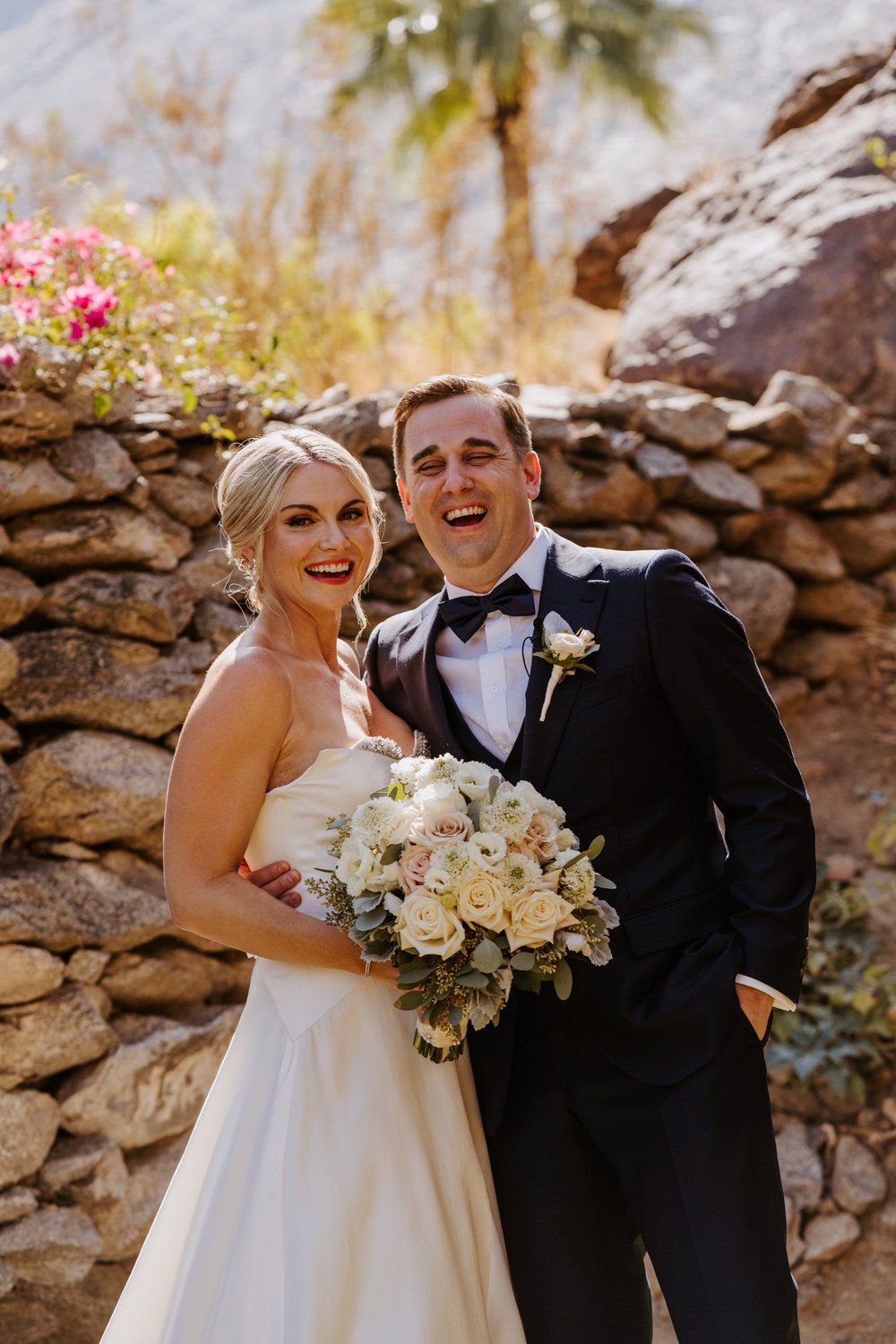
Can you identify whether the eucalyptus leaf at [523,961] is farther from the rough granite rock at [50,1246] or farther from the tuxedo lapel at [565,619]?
the rough granite rock at [50,1246]

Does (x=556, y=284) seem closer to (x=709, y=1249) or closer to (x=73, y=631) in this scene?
(x=73, y=631)

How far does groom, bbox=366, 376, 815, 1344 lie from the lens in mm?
2514

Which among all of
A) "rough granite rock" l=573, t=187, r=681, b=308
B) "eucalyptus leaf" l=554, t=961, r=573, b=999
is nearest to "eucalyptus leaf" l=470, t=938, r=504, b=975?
"eucalyptus leaf" l=554, t=961, r=573, b=999

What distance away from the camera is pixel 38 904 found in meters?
3.79

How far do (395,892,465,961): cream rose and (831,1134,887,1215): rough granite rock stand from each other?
2.94m

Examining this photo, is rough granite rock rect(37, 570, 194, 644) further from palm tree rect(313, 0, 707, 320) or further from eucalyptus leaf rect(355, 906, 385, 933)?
palm tree rect(313, 0, 707, 320)

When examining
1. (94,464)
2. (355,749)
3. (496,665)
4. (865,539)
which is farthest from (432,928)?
(865,539)

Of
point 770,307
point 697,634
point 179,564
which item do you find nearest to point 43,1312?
point 179,564

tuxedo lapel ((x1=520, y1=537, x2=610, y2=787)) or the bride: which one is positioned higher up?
tuxedo lapel ((x1=520, y1=537, x2=610, y2=787))

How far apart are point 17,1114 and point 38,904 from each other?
2.06 ft

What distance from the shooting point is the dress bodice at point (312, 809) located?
8.74 feet

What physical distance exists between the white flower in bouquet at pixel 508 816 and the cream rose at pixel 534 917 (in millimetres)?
112

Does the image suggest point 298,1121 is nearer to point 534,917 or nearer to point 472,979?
point 472,979

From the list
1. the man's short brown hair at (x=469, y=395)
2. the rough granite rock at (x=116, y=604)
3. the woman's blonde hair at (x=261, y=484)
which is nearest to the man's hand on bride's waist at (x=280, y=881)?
the woman's blonde hair at (x=261, y=484)
